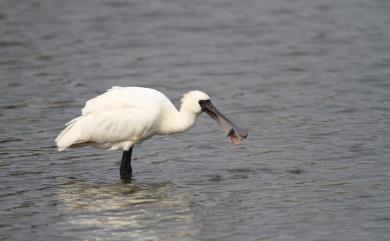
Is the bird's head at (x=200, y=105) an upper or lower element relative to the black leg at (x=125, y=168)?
upper

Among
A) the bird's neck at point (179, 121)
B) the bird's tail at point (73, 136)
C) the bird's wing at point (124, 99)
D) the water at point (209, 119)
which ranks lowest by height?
the water at point (209, 119)

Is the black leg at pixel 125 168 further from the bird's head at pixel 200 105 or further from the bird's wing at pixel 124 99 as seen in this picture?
the bird's head at pixel 200 105

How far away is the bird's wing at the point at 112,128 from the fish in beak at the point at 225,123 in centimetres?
→ 69

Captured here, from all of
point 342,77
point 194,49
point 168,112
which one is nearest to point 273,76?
point 342,77

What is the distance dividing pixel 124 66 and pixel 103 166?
646cm

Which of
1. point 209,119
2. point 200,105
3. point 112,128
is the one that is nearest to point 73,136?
point 112,128

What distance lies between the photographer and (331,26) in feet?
76.4

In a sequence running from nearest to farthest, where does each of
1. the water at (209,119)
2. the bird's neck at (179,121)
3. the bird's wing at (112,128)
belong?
the water at (209,119) < the bird's wing at (112,128) < the bird's neck at (179,121)

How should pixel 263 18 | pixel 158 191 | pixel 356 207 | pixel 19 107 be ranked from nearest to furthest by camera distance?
pixel 356 207
pixel 158 191
pixel 19 107
pixel 263 18

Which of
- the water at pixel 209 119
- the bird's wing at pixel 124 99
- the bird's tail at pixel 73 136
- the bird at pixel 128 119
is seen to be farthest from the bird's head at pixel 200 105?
the bird's tail at pixel 73 136

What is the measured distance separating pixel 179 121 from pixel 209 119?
11.1 feet

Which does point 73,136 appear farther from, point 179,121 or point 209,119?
point 209,119

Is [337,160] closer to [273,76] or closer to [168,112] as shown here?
[168,112]

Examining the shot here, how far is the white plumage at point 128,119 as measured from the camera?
13.3 meters
